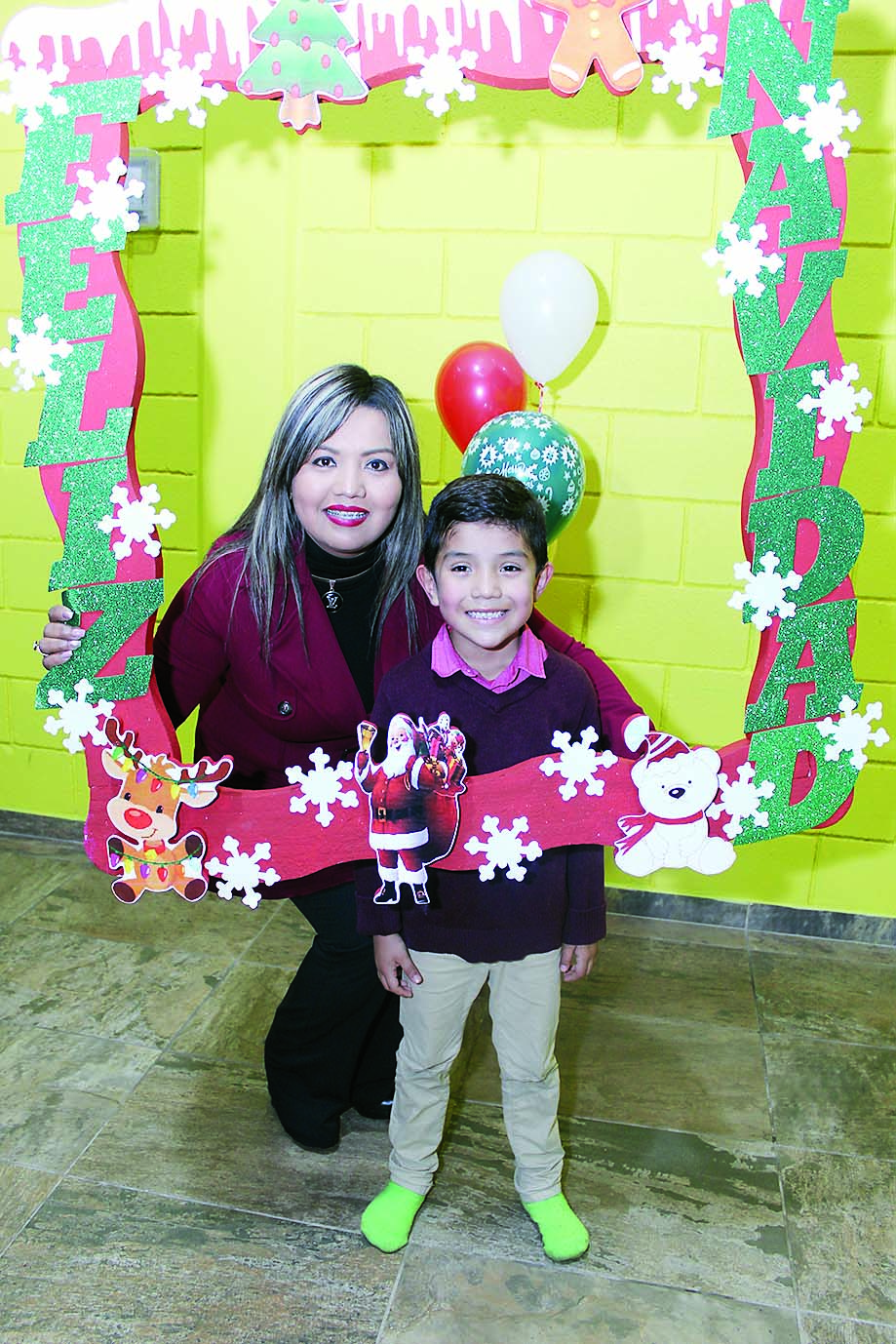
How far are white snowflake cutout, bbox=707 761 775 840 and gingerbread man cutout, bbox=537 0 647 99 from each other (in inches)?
32.1

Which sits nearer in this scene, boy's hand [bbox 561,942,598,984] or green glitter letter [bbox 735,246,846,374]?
green glitter letter [bbox 735,246,846,374]

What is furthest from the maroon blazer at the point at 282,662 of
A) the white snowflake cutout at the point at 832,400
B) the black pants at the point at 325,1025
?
the white snowflake cutout at the point at 832,400

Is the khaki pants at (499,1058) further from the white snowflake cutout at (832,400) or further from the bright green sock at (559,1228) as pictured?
the white snowflake cutout at (832,400)

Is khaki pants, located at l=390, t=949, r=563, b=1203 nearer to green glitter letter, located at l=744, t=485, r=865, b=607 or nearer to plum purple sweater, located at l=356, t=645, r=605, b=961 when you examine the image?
plum purple sweater, located at l=356, t=645, r=605, b=961

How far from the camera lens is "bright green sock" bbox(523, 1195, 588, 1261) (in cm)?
161

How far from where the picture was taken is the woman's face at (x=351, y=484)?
156 cm

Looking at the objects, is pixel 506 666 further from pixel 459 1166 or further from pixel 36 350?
pixel 459 1166

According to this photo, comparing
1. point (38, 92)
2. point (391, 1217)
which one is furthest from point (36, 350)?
point (391, 1217)

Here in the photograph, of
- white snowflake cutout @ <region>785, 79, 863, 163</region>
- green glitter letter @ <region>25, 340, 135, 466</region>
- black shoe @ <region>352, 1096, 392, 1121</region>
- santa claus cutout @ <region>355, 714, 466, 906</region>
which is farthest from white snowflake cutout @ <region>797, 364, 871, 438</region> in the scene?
black shoe @ <region>352, 1096, 392, 1121</region>

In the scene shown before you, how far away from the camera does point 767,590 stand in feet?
4.64

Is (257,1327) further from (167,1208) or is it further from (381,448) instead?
(381,448)

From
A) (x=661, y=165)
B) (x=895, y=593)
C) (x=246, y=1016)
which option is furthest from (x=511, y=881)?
(x=661, y=165)

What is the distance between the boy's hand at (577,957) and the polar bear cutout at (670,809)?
0.15 metres

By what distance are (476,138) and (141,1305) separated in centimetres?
215
